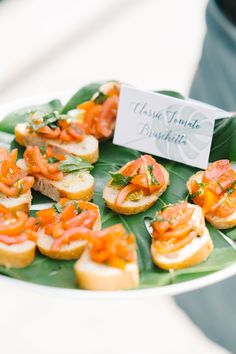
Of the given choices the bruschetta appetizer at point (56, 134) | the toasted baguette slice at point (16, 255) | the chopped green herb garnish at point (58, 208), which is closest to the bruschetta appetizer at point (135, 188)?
the chopped green herb garnish at point (58, 208)

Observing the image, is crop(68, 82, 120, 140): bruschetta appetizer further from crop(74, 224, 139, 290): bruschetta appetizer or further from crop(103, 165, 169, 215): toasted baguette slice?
crop(74, 224, 139, 290): bruschetta appetizer

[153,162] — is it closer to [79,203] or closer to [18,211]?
[79,203]

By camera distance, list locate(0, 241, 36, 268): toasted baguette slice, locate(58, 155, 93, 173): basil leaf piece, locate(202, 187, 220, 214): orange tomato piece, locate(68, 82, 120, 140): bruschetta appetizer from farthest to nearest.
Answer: locate(68, 82, 120, 140): bruschetta appetizer → locate(58, 155, 93, 173): basil leaf piece → locate(202, 187, 220, 214): orange tomato piece → locate(0, 241, 36, 268): toasted baguette slice

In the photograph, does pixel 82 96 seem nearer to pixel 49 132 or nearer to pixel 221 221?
pixel 49 132

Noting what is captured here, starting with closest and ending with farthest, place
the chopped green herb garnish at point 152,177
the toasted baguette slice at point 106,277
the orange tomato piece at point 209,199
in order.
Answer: the toasted baguette slice at point 106,277
the orange tomato piece at point 209,199
the chopped green herb garnish at point 152,177

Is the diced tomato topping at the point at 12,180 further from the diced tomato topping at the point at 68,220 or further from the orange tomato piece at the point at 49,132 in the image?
the orange tomato piece at the point at 49,132

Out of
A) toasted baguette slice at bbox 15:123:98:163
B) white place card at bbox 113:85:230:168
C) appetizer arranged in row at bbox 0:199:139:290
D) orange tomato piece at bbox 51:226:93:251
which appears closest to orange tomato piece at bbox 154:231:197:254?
appetizer arranged in row at bbox 0:199:139:290
